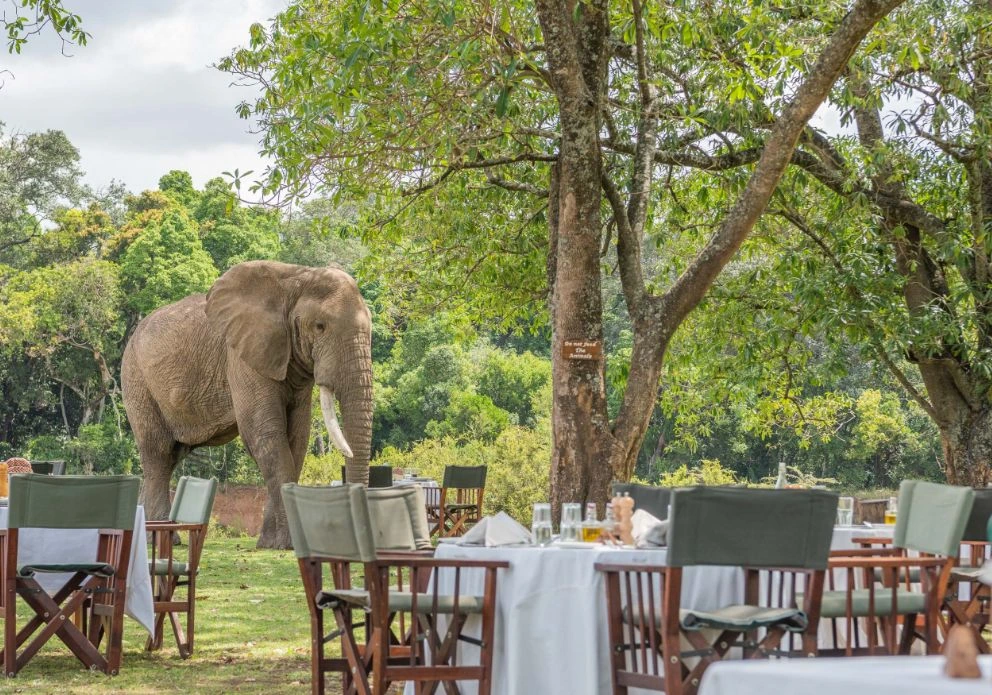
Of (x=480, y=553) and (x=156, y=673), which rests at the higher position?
(x=480, y=553)

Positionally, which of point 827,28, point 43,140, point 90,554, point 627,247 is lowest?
point 90,554

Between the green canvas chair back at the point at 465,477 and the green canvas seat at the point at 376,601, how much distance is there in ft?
30.7

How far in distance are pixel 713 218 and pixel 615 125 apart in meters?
2.57

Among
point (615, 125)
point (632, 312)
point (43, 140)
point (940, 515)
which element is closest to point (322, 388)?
point (615, 125)

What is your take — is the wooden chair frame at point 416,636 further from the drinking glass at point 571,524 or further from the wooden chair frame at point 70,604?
the wooden chair frame at point 70,604

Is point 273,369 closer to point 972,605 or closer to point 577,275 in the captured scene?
point 577,275

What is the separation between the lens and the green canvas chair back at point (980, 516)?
756 cm

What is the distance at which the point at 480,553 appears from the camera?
5453 mm

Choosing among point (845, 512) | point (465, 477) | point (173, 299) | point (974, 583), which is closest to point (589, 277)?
point (845, 512)

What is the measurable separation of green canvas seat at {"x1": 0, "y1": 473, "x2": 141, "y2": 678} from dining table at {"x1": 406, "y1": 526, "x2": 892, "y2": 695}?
7.69ft

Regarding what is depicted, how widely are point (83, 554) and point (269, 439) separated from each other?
25.8 ft

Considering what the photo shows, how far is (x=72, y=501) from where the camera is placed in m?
6.77

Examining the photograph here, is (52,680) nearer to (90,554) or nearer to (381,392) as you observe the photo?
(90,554)

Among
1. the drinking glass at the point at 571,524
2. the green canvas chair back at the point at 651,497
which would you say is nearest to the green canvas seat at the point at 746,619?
the drinking glass at the point at 571,524
